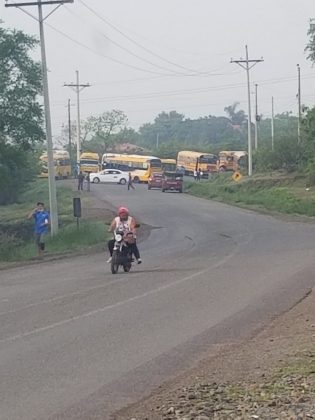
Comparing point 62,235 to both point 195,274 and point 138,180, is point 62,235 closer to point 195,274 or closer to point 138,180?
point 195,274

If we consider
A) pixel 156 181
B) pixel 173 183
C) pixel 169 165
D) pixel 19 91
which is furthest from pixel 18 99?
pixel 169 165

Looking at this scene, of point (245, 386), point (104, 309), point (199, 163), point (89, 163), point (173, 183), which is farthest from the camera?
point (89, 163)

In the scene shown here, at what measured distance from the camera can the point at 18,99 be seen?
147 ft

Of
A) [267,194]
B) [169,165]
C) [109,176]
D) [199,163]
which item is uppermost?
[199,163]

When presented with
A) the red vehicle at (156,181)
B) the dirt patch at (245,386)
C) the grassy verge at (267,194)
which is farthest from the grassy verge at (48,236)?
the dirt patch at (245,386)

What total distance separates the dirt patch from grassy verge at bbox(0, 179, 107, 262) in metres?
18.2

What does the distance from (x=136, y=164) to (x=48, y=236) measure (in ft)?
232

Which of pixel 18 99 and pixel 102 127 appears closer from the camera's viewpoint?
pixel 18 99

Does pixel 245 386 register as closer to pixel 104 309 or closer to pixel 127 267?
pixel 104 309

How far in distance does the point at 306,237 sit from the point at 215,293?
18.7 m

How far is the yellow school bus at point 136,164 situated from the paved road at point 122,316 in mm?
68586

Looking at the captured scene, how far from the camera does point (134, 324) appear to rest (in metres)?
14.0

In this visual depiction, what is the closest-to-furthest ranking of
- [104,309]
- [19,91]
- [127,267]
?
[104,309] → [127,267] → [19,91]

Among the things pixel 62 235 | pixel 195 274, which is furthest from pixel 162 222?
pixel 195 274
